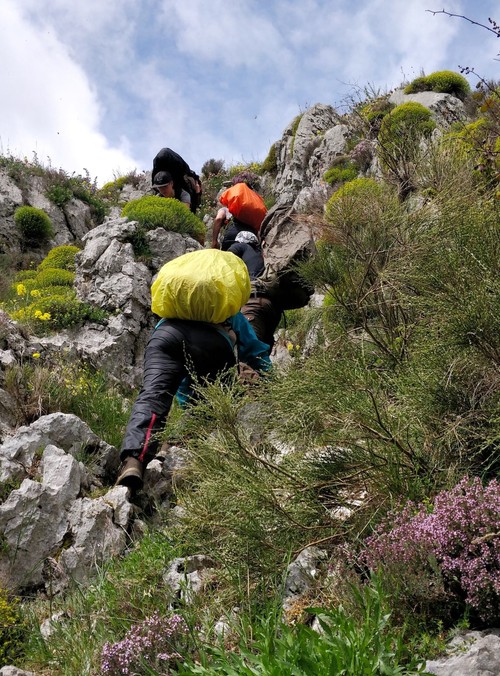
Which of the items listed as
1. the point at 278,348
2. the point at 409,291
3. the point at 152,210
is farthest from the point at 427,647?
the point at 152,210

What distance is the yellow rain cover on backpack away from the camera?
490 centimetres

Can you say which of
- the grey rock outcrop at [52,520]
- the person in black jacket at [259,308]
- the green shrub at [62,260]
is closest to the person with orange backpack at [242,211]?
the person in black jacket at [259,308]

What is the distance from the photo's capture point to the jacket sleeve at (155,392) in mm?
4512

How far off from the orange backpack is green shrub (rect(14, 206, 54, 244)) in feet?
26.2

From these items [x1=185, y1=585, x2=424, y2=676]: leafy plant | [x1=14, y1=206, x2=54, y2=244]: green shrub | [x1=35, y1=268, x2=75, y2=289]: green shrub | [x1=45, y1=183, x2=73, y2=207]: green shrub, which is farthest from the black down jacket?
[x1=45, y1=183, x2=73, y2=207]: green shrub

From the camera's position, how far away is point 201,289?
4879 millimetres

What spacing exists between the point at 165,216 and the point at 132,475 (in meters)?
7.05

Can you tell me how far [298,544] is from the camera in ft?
9.87

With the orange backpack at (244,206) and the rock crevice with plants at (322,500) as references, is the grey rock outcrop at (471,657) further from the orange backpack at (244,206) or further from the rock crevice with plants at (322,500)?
the orange backpack at (244,206)

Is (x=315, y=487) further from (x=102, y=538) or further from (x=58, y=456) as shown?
(x=58, y=456)

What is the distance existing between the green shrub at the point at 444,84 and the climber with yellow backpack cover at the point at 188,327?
18.1 meters

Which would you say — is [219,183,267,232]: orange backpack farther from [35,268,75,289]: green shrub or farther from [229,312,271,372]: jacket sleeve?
[35,268,75,289]: green shrub

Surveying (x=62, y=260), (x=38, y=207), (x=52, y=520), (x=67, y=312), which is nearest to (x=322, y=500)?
(x=52, y=520)

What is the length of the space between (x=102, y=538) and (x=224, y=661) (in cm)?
185
